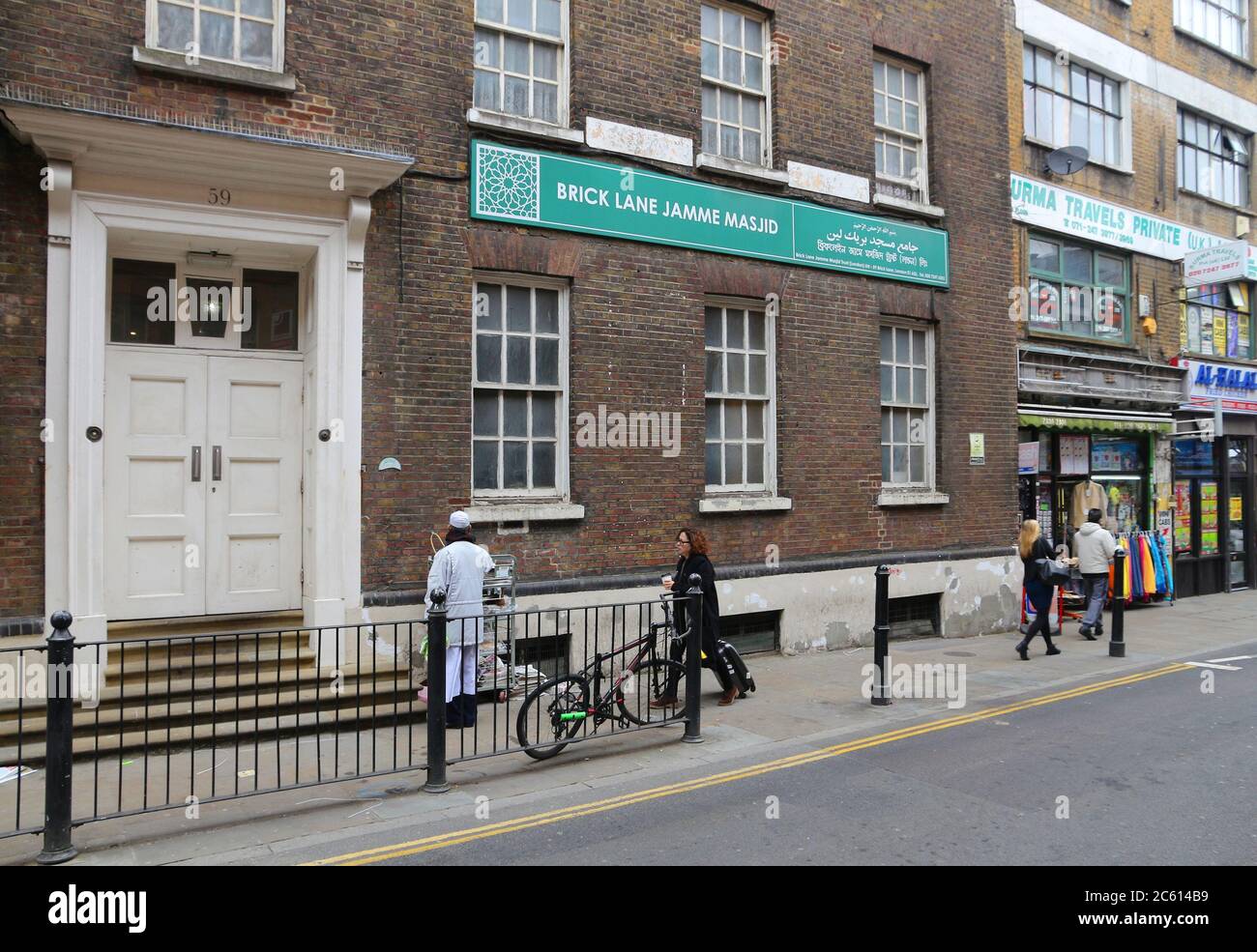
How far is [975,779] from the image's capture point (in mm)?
6660

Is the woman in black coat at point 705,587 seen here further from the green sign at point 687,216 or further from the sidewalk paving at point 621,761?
the green sign at point 687,216

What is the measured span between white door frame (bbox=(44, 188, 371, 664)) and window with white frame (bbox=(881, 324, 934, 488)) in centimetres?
736

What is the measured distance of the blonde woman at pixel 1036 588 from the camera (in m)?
11.7

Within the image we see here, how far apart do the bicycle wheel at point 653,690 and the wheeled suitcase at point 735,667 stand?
0.77 meters

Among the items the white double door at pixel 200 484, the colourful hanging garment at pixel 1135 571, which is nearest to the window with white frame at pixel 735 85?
the white double door at pixel 200 484

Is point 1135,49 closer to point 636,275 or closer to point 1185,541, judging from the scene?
point 1185,541

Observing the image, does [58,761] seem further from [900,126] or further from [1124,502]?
[1124,502]

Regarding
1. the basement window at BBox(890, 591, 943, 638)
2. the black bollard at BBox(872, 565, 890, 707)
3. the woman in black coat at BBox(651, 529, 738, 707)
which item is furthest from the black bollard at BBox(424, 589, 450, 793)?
the basement window at BBox(890, 591, 943, 638)

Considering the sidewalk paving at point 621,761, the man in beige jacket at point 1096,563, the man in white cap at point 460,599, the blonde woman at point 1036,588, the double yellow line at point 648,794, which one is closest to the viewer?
the double yellow line at point 648,794

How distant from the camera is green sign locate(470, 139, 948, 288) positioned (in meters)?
9.73

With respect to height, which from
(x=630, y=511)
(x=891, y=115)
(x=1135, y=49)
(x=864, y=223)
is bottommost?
(x=630, y=511)

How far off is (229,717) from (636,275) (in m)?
6.10

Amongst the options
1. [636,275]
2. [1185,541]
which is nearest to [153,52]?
[636,275]

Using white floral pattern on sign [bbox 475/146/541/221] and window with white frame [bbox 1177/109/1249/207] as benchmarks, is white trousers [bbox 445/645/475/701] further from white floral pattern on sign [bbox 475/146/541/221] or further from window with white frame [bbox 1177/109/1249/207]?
window with white frame [bbox 1177/109/1249/207]
